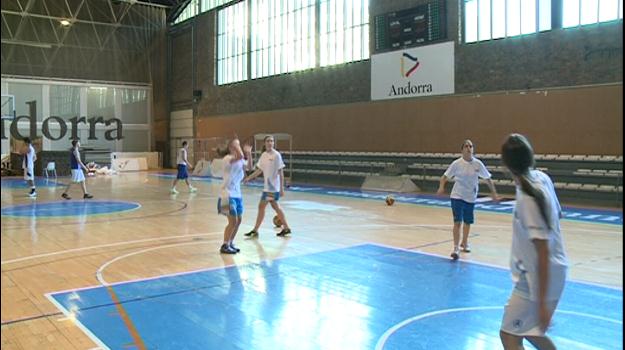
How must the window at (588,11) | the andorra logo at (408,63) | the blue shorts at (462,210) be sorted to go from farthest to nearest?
the andorra logo at (408,63) → the window at (588,11) → the blue shorts at (462,210)

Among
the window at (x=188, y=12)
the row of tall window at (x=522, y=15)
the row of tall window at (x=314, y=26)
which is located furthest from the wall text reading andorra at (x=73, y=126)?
the row of tall window at (x=522, y=15)

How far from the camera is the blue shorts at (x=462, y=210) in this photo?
8.45 m

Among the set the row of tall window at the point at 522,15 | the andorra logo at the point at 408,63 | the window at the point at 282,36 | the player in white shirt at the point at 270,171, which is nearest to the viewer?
the player in white shirt at the point at 270,171

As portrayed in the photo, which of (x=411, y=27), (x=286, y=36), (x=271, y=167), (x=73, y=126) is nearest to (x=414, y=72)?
(x=411, y=27)

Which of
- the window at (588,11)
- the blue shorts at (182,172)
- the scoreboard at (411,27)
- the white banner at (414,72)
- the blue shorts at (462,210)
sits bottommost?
the blue shorts at (462,210)

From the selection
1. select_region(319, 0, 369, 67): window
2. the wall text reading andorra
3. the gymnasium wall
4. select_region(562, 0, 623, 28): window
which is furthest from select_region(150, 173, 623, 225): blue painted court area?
the wall text reading andorra

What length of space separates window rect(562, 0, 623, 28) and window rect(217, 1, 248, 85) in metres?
18.4

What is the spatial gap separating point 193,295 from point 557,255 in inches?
170

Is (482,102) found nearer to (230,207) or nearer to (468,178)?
(468,178)

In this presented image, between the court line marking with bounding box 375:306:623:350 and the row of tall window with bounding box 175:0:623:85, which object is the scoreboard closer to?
the row of tall window with bounding box 175:0:623:85

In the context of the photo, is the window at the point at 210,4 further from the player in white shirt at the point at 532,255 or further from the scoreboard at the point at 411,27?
the player in white shirt at the point at 532,255

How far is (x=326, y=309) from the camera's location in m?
5.96

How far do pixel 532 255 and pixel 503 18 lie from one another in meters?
17.7

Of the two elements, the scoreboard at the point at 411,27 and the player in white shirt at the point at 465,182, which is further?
the scoreboard at the point at 411,27
